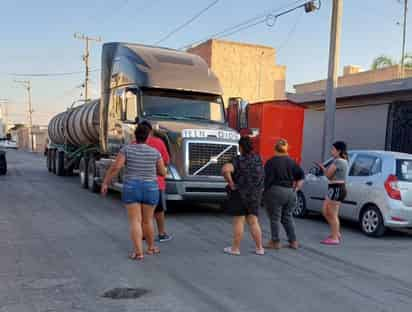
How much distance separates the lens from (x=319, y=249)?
280 inches

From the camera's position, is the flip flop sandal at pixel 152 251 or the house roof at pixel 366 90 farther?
the house roof at pixel 366 90

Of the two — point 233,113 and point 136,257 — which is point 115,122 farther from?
point 136,257

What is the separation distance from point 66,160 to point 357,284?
1590 centimetres

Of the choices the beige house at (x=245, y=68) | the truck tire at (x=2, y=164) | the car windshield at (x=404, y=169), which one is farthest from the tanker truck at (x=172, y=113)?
the beige house at (x=245, y=68)

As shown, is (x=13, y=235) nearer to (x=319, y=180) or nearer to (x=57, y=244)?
(x=57, y=244)

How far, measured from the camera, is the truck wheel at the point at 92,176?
44.4 ft

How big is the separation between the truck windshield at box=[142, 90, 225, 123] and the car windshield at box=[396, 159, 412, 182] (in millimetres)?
4216

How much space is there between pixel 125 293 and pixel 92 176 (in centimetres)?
947

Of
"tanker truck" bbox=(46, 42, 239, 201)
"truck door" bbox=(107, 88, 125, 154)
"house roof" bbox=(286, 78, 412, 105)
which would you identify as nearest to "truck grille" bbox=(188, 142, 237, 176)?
"tanker truck" bbox=(46, 42, 239, 201)

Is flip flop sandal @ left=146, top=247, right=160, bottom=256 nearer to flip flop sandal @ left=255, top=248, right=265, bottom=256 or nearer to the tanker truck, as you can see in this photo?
flip flop sandal @ left=255, top=248, right=265, bottom=256

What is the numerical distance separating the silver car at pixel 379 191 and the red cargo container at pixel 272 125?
318 cm

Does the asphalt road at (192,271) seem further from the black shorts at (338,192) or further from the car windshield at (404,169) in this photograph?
the car windshield at (404,169)

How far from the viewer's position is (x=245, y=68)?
118ft

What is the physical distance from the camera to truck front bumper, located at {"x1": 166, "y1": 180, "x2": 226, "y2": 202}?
363 inches
